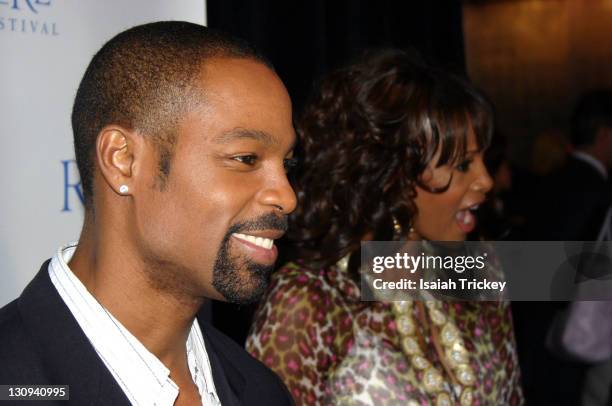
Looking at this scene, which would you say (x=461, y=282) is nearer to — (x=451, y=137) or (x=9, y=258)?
(x=451, y=137)

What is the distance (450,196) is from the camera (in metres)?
2.29

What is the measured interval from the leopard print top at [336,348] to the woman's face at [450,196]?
0.27m

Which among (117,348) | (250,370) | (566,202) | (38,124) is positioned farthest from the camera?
(566,202)

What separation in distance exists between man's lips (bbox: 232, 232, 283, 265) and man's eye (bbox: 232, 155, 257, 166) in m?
0.13

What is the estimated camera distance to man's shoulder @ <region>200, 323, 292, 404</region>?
1.66 meters

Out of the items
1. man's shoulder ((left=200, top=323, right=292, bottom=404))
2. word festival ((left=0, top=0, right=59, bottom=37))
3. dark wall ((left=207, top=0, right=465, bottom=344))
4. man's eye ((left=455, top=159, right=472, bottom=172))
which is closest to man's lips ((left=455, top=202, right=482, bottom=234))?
man's eye ((left=455, top=159, right=472, bottom=172))

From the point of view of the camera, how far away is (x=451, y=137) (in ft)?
7.38

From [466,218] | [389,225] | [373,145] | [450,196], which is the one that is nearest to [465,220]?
[466,218]

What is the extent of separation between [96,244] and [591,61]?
705 centimetres

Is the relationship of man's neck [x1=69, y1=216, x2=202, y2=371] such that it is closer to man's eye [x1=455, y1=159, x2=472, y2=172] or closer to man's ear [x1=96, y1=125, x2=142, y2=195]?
man's ear [x1=96, y1=125, x2=142, y2=195]

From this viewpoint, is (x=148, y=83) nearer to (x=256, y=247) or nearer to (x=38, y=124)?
(x=256, y=247)

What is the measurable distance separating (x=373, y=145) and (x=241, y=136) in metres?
0.96

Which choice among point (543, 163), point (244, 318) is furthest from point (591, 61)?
point (244, 318)

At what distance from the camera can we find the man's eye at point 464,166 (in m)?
2.29
